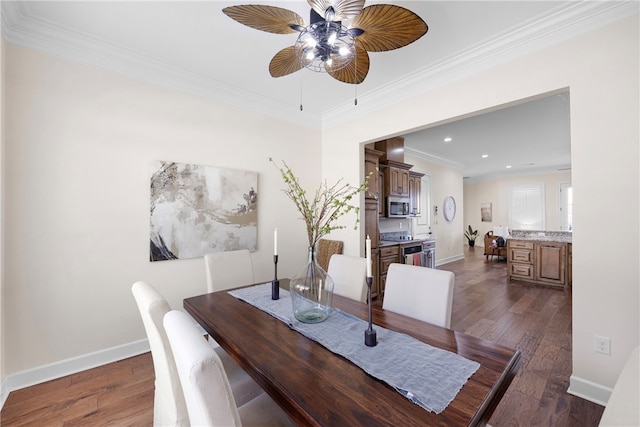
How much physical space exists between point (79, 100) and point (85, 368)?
222cm

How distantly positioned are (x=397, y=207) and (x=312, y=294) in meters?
3.80

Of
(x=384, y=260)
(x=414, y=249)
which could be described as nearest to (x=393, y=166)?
(x=414, y=249)

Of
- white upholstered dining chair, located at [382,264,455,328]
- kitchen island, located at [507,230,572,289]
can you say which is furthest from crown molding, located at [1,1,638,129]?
kitchen island, located at [507,230,572,289]

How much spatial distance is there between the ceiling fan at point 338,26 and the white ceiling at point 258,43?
1.66ft

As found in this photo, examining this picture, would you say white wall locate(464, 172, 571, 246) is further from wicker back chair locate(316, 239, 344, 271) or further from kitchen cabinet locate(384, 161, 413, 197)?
wicker back chair locate(316, 239, 344, 271)

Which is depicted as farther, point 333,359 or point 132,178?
point 132,178

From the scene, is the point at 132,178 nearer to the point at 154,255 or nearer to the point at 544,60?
the point at 154,255

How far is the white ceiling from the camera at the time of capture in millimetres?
1825

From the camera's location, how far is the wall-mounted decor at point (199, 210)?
99.5 inches

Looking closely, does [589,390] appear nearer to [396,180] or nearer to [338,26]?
[338,26]

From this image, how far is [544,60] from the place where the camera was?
79.5 inches

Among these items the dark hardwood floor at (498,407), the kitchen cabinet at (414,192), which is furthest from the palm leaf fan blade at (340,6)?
the kitchen cabinet at (414,192)

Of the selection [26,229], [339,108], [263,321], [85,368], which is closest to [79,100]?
[26,229]

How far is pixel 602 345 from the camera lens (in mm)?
1794
